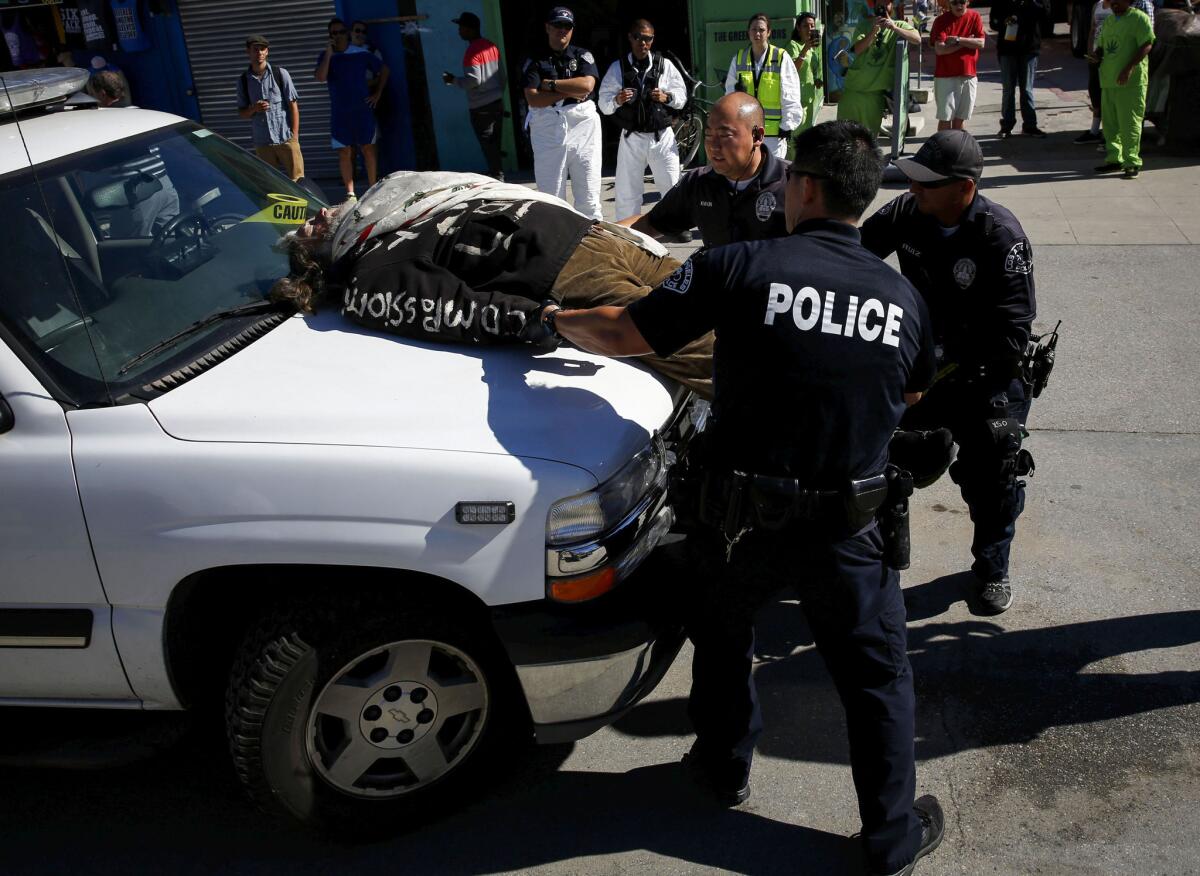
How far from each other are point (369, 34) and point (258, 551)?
11.5 meters

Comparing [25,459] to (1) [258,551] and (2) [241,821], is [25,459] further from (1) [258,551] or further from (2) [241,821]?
(2) [241,821]

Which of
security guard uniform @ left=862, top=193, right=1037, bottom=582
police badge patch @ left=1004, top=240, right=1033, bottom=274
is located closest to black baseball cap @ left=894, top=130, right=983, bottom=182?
security guard uniform @ left=862, top=193, right=1037, bottom=582

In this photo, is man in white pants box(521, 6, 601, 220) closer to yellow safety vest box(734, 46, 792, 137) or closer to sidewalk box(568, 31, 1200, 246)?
sidewalk box(568, 31, 1200, 246)

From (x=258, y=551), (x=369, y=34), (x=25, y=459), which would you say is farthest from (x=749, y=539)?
(x=369, y=34)

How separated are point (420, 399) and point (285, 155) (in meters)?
9.19

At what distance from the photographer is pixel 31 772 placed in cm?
372

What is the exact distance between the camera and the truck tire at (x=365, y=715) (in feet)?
9.68

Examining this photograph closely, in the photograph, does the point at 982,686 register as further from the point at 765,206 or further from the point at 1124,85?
the point at 1124,85

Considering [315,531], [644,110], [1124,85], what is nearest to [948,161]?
[315,531]

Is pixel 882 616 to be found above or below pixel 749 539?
below

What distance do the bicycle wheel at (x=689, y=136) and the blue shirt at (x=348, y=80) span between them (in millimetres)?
3575

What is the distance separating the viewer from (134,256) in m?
3.51

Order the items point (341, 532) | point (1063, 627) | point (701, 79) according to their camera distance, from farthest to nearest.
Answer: point (701, 79)
point (1063, 627)
point (341, 532)

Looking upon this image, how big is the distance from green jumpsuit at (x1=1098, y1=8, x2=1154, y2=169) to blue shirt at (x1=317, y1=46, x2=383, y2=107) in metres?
7.71
